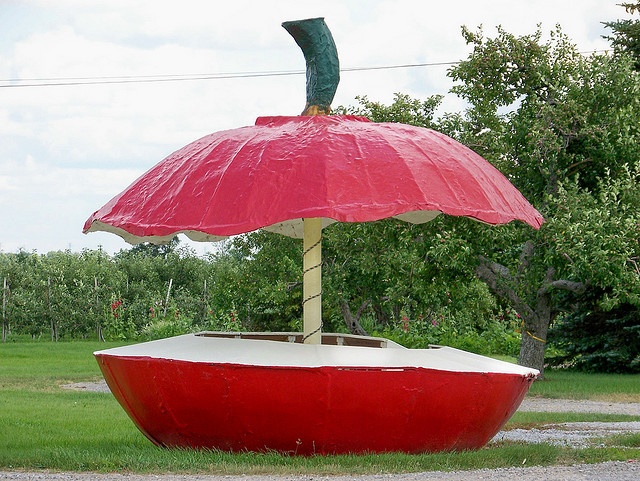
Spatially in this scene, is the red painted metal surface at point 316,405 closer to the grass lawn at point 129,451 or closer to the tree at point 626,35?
the grass lawn at point 129,451

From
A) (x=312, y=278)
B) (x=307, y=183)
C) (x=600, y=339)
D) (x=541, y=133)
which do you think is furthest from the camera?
(x=600, y=339)

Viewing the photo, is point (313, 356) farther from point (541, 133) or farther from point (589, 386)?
point (589, 386)

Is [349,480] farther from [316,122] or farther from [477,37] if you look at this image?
[477,37]

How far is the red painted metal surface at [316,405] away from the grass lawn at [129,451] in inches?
7.7

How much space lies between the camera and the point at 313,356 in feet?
→ 29.7

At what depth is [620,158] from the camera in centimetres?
1873

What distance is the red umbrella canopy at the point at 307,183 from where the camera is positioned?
8.89 m

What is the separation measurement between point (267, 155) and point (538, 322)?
38.4 feet

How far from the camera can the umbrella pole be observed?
32.9ft

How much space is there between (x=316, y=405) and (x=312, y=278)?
5.28 feet

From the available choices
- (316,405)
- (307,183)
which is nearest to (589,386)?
(316,405)

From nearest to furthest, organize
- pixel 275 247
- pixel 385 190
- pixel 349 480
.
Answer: pixel 349 480, pixel 385 190, pixel 275 247

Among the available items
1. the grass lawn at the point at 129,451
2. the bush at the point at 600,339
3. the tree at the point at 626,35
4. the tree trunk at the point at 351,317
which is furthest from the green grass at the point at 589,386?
the tree at the point at 626,35

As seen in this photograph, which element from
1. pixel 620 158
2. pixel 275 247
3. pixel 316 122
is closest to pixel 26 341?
pixel 275 247
